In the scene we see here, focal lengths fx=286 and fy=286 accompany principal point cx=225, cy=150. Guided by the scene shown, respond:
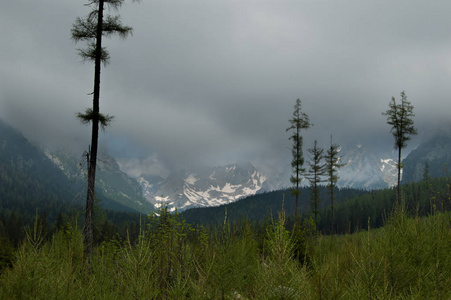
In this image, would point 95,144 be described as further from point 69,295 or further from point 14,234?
point 14,234

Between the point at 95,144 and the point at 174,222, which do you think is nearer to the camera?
the point at 174,222

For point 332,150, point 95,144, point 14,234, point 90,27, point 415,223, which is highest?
point 90,27

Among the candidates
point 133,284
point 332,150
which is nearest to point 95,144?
point 133,284

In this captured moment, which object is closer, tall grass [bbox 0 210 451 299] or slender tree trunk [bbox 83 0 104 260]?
tall grass [bbox 0 210 451 299]

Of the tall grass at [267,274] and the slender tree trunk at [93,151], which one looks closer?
the tall grass at [267,274]

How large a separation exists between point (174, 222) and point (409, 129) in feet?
104

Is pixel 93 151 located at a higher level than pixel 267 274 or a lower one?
higher

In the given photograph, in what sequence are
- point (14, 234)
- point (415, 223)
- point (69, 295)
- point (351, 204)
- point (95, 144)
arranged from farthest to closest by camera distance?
point (351, 204), point (14, 234), point (95, 144), point (415, 223), point (69, 295)

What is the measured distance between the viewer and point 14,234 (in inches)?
3002

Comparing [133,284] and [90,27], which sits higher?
[90,27]

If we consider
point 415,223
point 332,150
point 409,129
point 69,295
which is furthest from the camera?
point 332,150

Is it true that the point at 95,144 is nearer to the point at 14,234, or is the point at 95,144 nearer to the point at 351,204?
the point at 14,234

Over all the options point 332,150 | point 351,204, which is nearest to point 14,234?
point 332,150

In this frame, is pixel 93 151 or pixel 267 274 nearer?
pixel 267 274
